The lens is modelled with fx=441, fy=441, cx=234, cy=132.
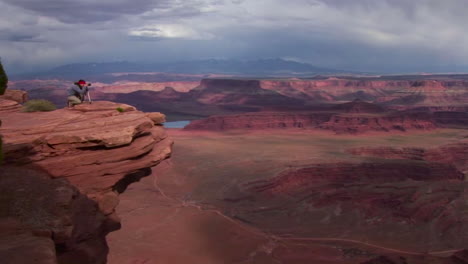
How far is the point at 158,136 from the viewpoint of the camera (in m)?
20.9

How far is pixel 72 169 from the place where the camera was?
16359 mm

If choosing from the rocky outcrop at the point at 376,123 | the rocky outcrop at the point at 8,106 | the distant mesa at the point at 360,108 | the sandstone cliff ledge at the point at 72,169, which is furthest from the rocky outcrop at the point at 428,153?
the rocky outcrop at the point at 8,106

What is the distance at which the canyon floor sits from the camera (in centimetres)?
2836

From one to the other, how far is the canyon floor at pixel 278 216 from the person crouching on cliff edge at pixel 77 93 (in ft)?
34.3

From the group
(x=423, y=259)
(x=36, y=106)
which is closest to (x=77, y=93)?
(x=36, y=106)

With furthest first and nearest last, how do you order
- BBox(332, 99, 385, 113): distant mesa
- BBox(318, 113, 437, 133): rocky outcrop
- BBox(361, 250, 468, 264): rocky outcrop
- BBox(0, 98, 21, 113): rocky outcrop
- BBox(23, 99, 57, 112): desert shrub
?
BBox(332, 99, 385, 113): distant mesa < BBox(318, 113, 437, 133): rocky outcrop < BBox(361, 250, 468, 264): rocky outcrop < BBox(23, 99, 57, 112): desert shrub < BBox(0, 98, 21, 113): rocky outcrop

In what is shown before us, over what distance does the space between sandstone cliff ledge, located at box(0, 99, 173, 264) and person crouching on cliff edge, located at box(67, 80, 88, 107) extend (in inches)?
64.0

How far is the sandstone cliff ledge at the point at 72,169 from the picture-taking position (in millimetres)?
12531

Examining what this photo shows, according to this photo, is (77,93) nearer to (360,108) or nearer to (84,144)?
(84,144)

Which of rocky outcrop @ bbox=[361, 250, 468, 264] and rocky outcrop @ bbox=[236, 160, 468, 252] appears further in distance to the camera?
rocky outcrop @ bbox=[236, 160, 468, 252]

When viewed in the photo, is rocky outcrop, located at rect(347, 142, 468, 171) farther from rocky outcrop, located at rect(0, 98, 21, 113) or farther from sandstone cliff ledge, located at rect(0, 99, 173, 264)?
rocky outcrop, located at rect(0, 98, 21, 113)

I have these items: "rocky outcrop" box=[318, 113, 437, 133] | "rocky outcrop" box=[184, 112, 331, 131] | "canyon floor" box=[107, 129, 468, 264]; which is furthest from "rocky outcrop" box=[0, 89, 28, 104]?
"rocky outcrop" box=[318, 113, 437, 133]

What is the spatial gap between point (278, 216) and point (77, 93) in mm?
20318

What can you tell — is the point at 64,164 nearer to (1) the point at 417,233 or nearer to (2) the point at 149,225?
(2) the point at 149,225
